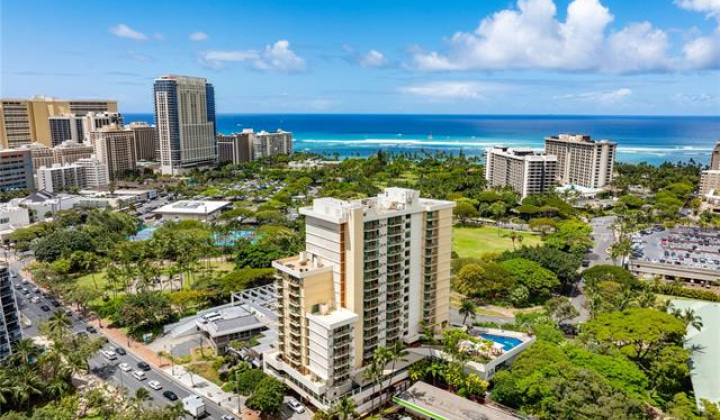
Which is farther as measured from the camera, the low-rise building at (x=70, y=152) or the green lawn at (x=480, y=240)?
the low-rise building at (x=70, y=152)

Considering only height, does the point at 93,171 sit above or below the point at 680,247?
above

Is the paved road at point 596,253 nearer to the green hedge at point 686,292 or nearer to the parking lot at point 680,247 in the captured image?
the parking lot at point 680,247

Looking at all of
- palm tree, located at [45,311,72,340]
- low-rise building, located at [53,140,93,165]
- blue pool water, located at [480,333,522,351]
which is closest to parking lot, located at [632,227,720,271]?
blue pool water, located at [480,333,522,351]

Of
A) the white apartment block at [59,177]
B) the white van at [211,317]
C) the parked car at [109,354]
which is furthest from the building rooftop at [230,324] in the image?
the white apartment block at [59,177]

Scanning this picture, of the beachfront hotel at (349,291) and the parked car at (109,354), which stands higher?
the beachfront hotel at (349,291)

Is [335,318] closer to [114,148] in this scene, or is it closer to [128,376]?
[128,376]

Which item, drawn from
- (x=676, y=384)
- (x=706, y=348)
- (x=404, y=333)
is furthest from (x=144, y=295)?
(x=706, y=348)

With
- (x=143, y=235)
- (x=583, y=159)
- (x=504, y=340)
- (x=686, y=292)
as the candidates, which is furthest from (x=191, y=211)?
(x=583, y=159)
